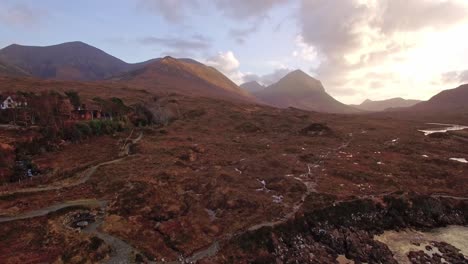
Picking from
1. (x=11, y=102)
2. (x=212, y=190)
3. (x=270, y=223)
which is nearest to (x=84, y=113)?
(x=11, y=102)

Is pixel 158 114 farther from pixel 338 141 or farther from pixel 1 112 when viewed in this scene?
pixel 338 141

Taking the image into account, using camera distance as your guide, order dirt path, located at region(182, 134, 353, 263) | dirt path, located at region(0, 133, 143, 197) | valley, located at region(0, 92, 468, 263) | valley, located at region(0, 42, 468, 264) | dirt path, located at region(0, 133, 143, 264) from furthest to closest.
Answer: dirt path, located at region(0, 133, 143, 197) < valley, located at region(0, 92, 468, 263) < valley, located at region(0, 42, 468, 264) < dirt path, located at region(182, 134, 353, 263) < dirt path, located at region(0, 133, 143, 264)

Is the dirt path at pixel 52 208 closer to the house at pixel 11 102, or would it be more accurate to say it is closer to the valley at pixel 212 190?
the valley at pixel 212 190

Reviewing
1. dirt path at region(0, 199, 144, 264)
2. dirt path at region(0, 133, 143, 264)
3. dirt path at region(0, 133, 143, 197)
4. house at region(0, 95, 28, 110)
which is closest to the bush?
house at region(0, 95, 28, 110)

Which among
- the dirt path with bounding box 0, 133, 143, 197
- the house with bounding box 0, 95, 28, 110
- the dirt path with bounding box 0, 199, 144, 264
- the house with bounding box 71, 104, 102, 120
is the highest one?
the house with bounding box 0, 95, 28, 110

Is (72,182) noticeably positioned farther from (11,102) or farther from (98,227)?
(11,102)

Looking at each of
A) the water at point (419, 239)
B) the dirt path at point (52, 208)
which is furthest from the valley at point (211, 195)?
the dirt path at point (52, 208)

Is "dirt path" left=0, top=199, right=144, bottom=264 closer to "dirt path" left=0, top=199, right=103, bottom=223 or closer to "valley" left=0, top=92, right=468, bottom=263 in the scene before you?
"dirt path" left=0, top=199, right=103, bottom=223
